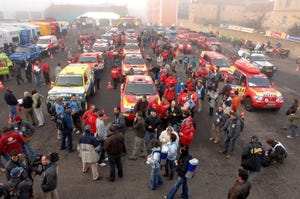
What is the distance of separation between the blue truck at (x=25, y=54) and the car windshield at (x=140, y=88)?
44.4ft

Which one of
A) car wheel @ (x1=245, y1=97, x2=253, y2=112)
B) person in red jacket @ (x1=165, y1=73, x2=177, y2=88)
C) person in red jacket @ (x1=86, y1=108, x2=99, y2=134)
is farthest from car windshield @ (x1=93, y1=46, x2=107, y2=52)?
person in red jacket @ (x1=86, y1=108, x2=99, y2=134)

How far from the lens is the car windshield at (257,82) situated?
48.2 ft

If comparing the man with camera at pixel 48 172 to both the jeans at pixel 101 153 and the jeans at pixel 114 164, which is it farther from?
the jeans at pixel 101 153

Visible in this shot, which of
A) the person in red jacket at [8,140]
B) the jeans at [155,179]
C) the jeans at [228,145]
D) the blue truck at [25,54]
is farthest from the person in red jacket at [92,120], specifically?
the blue truck at [25,54]

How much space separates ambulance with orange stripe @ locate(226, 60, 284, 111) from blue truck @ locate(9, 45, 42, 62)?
17097mm

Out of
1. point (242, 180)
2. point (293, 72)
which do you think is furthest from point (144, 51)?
point (242, 180)

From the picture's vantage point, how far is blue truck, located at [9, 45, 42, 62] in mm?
21734

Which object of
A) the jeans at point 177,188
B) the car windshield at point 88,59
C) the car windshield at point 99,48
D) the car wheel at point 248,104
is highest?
the car windshield at point 88,59

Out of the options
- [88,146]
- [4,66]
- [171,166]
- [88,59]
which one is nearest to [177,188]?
[171,166]

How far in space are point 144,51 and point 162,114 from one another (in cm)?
2447

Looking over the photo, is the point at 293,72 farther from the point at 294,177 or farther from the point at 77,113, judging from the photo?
the point at 77,113

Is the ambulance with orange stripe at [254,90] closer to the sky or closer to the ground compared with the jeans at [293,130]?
closer to the sky

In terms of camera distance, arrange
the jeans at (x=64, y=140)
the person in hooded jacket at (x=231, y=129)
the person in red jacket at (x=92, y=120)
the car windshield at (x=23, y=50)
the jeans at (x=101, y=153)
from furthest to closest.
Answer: the car windshield at (x=23, y=50)
the jeans at (x=64, y=140)
the person in hooded jacket at (x=231, y=129)
the person in red jacket at (x=92, y=120)
the jeans at (x=101, y=153)

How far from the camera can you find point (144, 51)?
3397 cm
